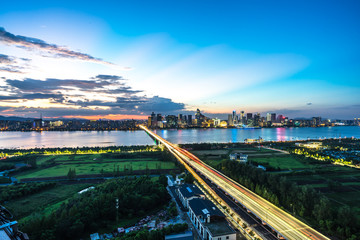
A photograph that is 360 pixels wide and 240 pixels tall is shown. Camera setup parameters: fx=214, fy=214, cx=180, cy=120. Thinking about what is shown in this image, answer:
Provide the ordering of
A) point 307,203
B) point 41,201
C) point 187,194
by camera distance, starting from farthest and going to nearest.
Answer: point 41,201, point 187,194, point 307,203

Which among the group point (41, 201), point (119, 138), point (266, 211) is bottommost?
point (41, 201)

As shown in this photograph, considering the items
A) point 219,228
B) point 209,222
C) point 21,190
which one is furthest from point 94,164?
point 219,228

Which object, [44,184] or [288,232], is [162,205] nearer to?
[288,232]

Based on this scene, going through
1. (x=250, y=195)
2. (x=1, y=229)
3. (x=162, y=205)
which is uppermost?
(x=1, y=229)

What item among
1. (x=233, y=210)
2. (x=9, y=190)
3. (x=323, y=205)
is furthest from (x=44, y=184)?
(x=323, y=205)

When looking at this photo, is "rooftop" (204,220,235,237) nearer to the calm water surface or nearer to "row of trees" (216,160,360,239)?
"row of trees" (216,160,360,239)

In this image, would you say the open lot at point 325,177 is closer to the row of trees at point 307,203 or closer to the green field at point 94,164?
the row of trees at point 307,203

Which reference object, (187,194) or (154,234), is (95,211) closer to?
(154,234)
